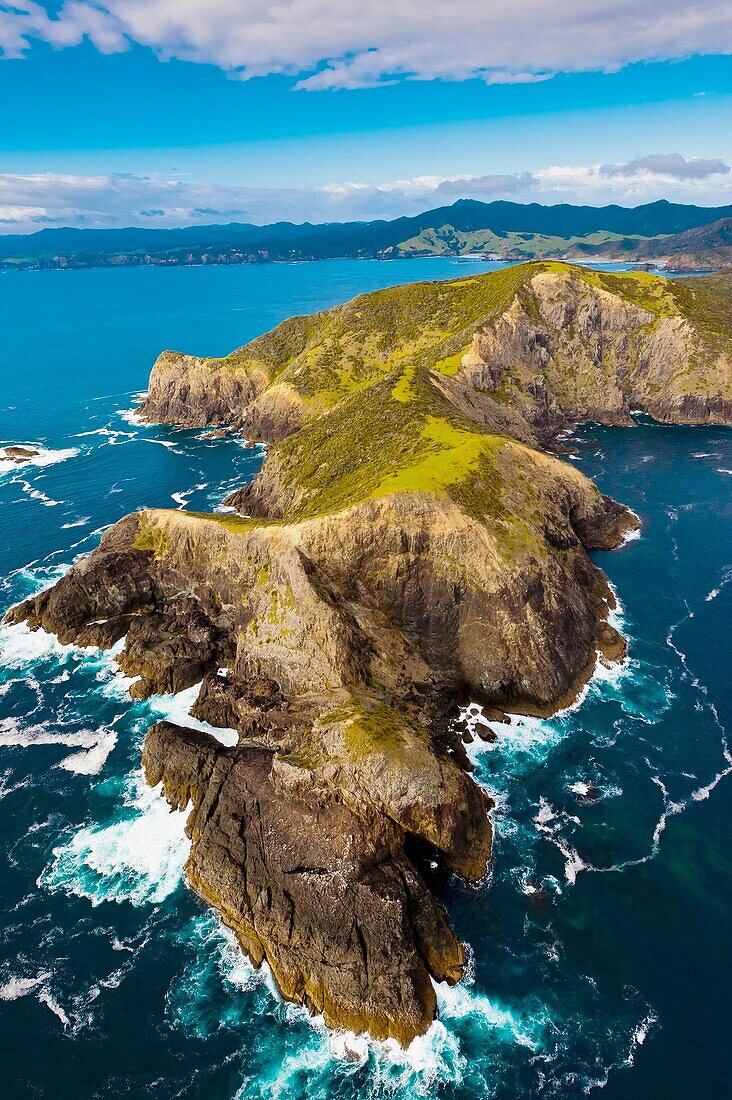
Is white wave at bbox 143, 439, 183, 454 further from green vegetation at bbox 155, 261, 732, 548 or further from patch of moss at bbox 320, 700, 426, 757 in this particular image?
patch of moss at bbox 320, 700, 426, 757

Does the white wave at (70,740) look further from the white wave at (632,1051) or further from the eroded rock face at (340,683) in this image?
the white wave at (632,1051)

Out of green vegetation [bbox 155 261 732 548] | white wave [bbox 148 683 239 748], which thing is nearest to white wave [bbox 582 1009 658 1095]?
white wave [bbox 148 683 239 748]

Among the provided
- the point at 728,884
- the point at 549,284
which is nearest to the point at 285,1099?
the point at 728,884

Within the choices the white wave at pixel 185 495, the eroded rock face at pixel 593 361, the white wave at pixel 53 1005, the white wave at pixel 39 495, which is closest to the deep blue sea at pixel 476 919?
the white wave at pixel 53 1005

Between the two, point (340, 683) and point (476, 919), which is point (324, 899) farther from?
point (340, 683)

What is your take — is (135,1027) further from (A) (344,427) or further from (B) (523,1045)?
(A) (344,427)
